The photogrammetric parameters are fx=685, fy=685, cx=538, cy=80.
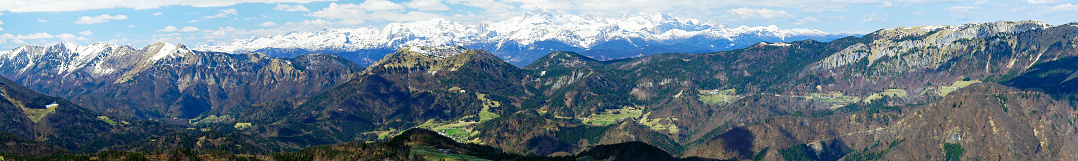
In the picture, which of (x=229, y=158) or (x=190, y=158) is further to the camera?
(x=229, y=158)

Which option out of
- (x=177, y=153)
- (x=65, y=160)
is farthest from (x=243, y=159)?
(x=65, y=160)

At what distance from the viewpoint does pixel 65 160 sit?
641ft

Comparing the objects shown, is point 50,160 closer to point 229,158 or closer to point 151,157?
point 151,157

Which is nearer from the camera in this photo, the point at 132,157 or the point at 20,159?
the point at 132,157

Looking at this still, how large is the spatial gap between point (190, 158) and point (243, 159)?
1518 cm

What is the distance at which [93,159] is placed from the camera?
626ft

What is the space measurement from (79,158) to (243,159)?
4377 cm

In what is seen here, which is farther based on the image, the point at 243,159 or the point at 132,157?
the point at 243,159

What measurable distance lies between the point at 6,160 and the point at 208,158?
5505 cm

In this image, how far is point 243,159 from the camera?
651 ft

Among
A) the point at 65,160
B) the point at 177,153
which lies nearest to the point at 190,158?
the point at 177,153

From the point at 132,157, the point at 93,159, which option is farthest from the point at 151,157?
the point at 93,159

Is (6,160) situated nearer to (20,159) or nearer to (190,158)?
(20,159)

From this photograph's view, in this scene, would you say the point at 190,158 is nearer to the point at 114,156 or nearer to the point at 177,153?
the point at 177,153
